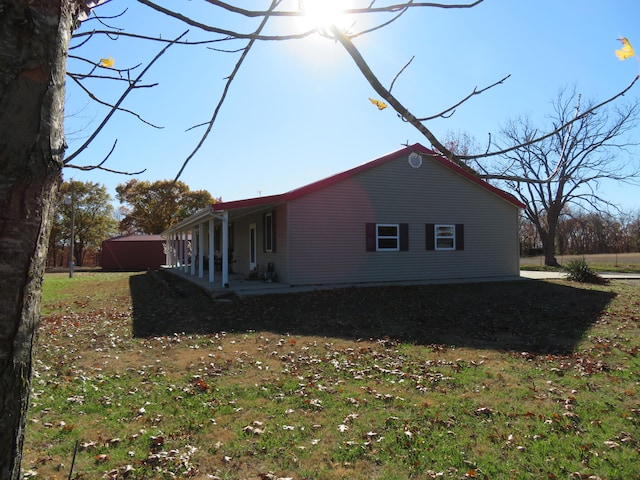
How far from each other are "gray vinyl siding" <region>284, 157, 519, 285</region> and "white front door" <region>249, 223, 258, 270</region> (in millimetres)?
3903

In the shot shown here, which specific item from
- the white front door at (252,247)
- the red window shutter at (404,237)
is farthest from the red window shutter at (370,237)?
the white front door at (252,247)

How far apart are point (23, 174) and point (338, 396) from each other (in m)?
4.75

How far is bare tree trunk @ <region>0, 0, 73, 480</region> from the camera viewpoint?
0.99 m

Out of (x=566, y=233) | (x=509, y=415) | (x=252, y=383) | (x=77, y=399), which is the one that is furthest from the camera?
(x=566, y=233)

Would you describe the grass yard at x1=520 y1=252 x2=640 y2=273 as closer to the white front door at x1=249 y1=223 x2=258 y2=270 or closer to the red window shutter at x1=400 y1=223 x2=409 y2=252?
the red window shutter at x1=400 y1=223 x2=409 y2=252

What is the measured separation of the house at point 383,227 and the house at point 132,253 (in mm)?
20443

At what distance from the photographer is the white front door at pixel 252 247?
17452 millimetres

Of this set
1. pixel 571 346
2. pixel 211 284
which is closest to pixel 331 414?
pixel 571 346

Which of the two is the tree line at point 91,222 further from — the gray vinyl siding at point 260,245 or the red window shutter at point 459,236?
the red window shutter at point 459,236

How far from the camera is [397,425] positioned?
14.4 feet

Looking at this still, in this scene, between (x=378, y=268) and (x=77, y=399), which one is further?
(x=378, y=268)

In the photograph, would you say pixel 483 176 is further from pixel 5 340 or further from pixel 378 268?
pixel 378 268

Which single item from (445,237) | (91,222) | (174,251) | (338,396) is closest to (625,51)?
(338,396)

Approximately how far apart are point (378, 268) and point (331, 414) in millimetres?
10631
